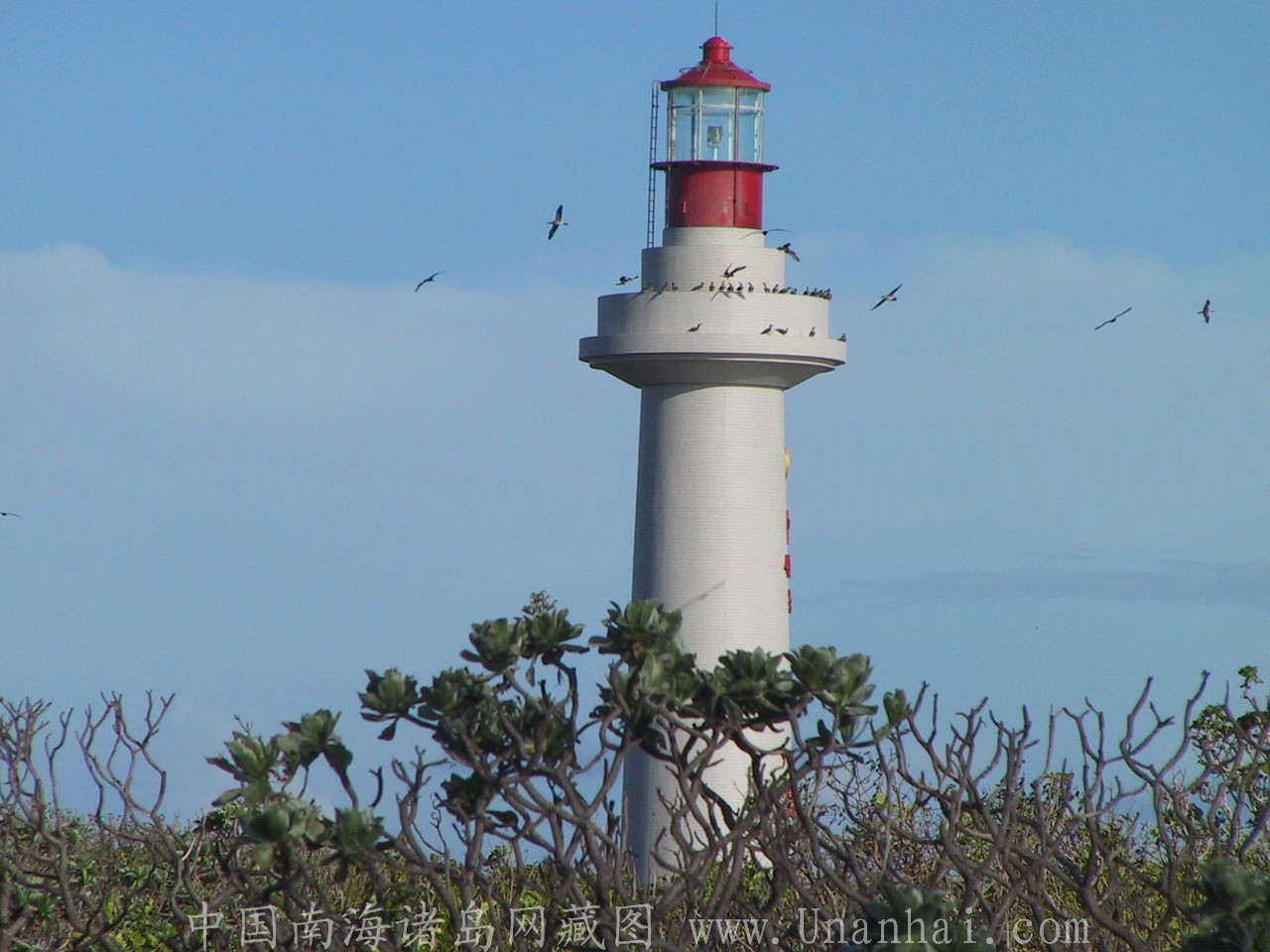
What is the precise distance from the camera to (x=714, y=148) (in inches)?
763

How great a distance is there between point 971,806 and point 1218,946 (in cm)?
313

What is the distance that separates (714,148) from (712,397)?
287 centimetres

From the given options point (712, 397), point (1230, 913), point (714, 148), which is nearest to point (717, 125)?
point (714, 148)

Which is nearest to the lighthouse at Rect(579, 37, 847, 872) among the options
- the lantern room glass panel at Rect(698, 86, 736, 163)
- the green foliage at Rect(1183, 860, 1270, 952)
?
the lantern room glass panel at Rect(698, 86, 736, 163)

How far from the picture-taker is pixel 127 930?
1121 centimetres

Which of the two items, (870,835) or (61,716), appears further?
(61,716)

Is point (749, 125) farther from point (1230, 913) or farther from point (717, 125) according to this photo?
point (1230, 913)

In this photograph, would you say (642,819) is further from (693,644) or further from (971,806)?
(971,806)

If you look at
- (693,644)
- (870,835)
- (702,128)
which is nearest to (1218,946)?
(870,835)

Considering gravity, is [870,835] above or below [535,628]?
Result: below

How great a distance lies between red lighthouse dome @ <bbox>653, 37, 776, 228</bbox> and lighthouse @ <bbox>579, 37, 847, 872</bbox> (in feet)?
0.07

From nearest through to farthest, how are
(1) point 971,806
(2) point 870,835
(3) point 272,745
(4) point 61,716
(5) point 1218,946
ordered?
1. (5) point 1218,946
2. (3) point 272,745
3. (1) point 971,806
4. (2) point 870,835
5. (4) point 61,716

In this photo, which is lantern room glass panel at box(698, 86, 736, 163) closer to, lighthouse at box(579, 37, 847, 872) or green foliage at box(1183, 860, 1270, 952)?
lighthouse at box(579, 37, 847, 872)

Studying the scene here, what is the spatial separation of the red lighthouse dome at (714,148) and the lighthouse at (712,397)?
0.02 metres
